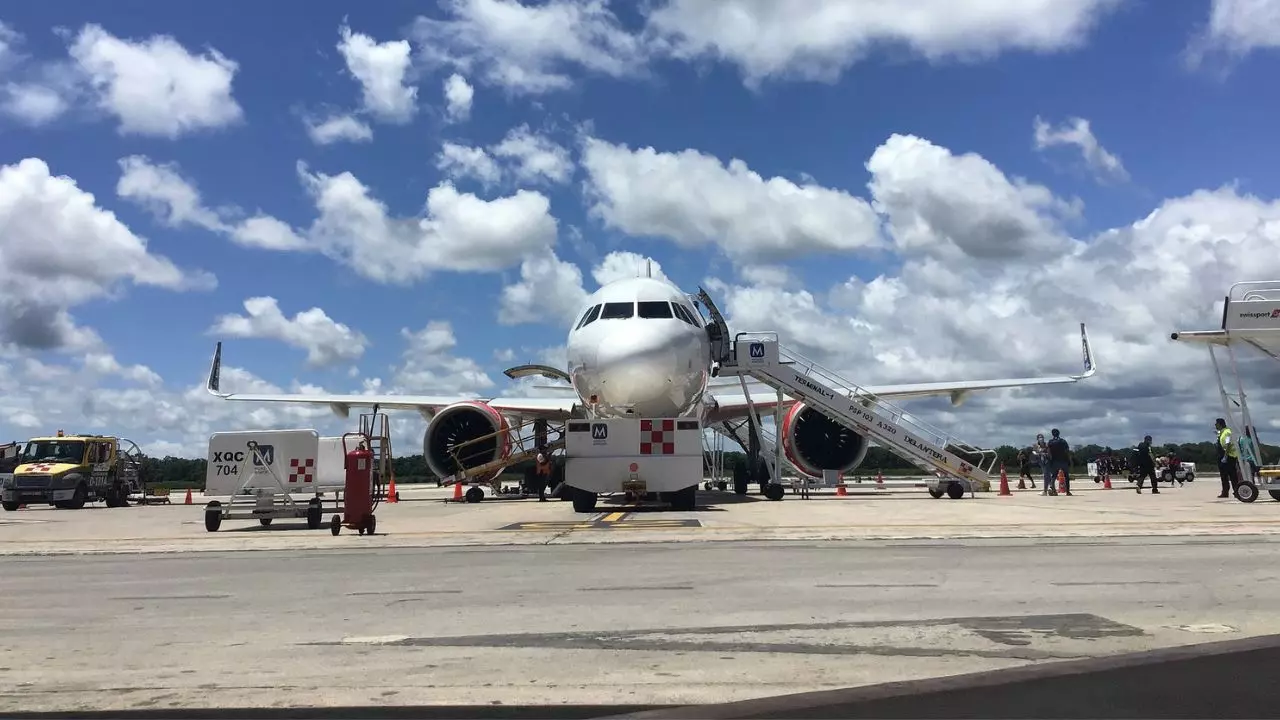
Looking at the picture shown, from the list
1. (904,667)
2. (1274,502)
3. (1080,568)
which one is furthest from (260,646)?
(1274,502)

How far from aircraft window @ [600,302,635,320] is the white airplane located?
20 millimetres

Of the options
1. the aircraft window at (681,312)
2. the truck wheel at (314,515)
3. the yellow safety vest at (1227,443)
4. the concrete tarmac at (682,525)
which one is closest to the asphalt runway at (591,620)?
the concrete tarmac at (682,525)

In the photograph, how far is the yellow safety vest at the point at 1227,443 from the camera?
19270mm

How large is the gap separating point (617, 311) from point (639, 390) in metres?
2.11

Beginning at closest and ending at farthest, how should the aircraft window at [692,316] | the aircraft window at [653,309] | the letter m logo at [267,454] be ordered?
the letter m logo at [267,454] < the aircraft window at [653,309] < the aircraft window at [692,316]

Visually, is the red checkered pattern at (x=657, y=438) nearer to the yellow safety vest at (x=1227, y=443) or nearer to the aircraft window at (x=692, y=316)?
the aircraft window at (x=692, y=316)

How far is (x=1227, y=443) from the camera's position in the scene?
64.0 ft

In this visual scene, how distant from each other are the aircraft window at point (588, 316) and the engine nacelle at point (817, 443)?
6323mm

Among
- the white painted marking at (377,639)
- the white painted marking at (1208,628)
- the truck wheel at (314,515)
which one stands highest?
the truck wheel at (314,515)

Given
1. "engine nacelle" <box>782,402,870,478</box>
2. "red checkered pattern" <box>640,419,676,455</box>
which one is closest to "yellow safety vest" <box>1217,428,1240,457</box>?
"engine nacelle" <box>782,402,870,478</box>

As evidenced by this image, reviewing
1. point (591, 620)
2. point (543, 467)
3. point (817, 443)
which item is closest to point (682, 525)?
point (591, 620)

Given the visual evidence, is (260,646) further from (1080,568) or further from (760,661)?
(1080,568)

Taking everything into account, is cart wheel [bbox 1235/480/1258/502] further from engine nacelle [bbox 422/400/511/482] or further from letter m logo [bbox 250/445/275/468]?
letter m logo [bbox 250/445/275/468]

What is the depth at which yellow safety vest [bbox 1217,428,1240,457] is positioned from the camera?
1927cm
